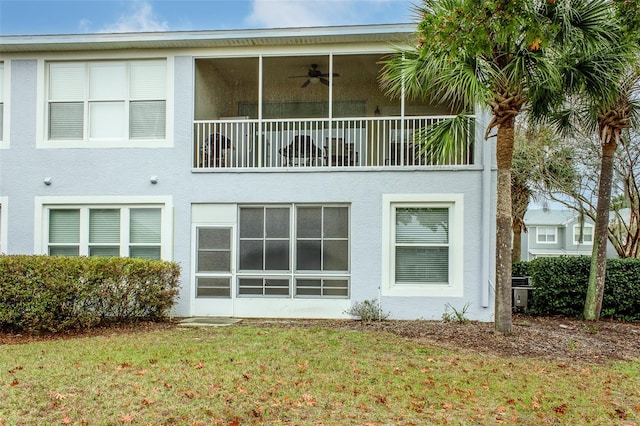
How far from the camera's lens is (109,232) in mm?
10445

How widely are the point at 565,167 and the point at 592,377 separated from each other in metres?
11.5

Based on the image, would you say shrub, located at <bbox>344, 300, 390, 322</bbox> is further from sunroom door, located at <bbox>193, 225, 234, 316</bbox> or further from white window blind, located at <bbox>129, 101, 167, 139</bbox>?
white window blind, located at <bbox>129, 101, 167, 139</bbox>

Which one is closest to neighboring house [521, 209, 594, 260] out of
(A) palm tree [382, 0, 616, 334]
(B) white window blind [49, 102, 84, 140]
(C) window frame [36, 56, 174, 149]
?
(A) palm tree [382, 0, 616, 334]

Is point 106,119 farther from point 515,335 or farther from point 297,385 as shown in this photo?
point 515,335

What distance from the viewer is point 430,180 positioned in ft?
32.6

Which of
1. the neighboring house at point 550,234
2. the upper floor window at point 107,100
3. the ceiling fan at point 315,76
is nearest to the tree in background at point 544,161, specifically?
the ceiling fan at point 315,76

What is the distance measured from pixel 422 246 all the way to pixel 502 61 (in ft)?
12.8

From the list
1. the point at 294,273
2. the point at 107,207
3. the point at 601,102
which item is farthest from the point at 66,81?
the point at 601,102

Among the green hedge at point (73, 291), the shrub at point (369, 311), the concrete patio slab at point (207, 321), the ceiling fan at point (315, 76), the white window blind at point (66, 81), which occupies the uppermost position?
the ceiling fan at point (315, 76)

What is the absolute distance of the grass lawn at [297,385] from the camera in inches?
184

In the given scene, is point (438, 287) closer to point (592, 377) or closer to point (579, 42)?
point (592, 377)

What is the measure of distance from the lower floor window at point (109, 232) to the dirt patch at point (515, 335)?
1.86 m

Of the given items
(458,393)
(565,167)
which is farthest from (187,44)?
(565,167)

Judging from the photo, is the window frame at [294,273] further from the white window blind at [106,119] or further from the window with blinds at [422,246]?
the white window blind at [106,119]
